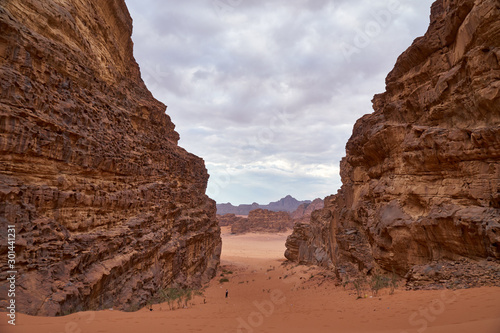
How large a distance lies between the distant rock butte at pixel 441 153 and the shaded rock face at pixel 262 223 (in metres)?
64.4

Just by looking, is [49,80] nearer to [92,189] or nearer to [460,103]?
[92,189]

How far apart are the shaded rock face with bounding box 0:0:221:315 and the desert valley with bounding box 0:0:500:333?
2.1 inches

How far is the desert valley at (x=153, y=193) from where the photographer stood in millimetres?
6992

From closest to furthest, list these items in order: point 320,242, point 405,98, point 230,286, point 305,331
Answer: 1. point 305,331
2. point 405,98
3. point 230,286
4. point 320,242

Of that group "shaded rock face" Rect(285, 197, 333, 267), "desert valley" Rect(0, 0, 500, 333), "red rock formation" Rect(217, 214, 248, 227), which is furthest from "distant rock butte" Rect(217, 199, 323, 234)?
"desert valley" Rect(0, 0, 500, 333)

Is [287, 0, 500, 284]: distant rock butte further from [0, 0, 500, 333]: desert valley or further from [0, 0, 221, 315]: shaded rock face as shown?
[0, 0, 221, 315]: shaded rock face

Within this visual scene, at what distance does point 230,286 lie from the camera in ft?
67.4

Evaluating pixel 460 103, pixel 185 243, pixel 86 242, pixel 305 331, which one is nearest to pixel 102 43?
pixel 86 242

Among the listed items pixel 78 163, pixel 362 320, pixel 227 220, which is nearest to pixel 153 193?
pixel 78 163

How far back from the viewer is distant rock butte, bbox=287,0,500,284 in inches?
314

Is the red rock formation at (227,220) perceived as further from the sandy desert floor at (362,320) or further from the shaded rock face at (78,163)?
the sandy desert floor at (362,320)

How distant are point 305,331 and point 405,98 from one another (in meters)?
11.5

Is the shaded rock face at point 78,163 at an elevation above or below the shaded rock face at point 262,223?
above

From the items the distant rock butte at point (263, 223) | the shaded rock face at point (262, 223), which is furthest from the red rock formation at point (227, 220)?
the shaded rock face at point (262, 223)
